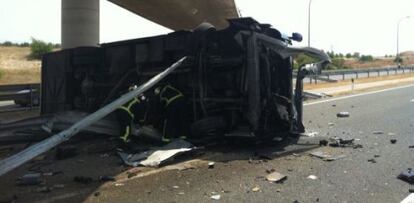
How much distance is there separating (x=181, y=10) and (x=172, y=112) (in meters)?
28.6

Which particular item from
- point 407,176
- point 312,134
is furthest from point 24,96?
point 407,176

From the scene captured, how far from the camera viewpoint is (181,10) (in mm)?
36938

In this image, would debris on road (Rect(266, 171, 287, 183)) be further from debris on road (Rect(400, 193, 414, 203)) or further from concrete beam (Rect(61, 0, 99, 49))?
concrete beam (Rect(61, 0, 99, 49))

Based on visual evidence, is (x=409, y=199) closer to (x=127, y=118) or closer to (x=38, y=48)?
(x=127, y=118)

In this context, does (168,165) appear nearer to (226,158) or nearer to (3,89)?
(226,158)

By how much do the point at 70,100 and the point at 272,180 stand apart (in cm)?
585

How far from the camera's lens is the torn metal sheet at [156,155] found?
24.6ft

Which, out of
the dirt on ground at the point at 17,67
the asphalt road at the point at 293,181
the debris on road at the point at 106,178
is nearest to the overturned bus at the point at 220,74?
the asphalt road at the point at 293,181

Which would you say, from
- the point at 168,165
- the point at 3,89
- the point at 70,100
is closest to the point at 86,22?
the point at 3,89

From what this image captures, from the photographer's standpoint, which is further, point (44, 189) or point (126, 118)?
point (126, 118)

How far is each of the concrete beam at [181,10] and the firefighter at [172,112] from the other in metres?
23.9

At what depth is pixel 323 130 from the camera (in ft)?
38.2

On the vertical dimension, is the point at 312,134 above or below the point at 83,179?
above

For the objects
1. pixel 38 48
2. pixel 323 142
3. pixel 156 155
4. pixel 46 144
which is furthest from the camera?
pixel 38 48
